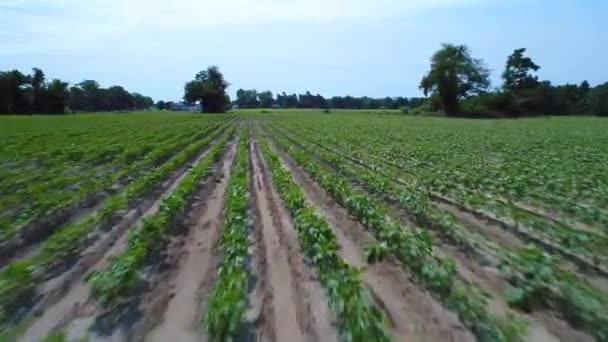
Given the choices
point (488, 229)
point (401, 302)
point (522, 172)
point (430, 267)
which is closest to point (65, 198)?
point (401, 302)

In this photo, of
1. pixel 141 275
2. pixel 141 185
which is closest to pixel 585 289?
pixel 141 275

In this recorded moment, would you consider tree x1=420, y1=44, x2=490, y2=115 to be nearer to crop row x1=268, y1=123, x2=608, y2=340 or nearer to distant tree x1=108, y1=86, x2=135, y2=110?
crop row x1=268, y1=123, x2=608, y2=340

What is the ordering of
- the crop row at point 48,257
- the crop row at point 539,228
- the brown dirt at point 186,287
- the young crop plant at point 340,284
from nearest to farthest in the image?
the young crop plant at point 340,284
the brown dirt at point 186,287
the crop row at point 48,257
the crop row at point 539,228

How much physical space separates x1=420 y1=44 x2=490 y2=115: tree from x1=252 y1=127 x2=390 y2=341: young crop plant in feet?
246

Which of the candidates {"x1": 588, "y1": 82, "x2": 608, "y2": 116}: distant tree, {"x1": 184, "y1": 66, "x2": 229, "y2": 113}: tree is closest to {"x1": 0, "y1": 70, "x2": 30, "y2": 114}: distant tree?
{"x1": 184, "y1": 66, "x2": 229, "y2": 113}: tree

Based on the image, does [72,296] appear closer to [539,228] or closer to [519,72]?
[539,228]

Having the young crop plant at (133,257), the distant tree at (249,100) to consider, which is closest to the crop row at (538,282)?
the young crop plant at (133,257)

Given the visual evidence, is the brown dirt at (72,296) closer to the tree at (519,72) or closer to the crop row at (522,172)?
the crop row at (522,172)

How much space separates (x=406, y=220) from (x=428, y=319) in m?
3.61

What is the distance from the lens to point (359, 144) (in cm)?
2212

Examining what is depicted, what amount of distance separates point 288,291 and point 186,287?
1.37 meters

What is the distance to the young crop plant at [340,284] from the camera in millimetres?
3904

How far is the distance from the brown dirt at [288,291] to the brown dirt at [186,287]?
2.63 ft

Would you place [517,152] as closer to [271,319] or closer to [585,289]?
[585,289]
